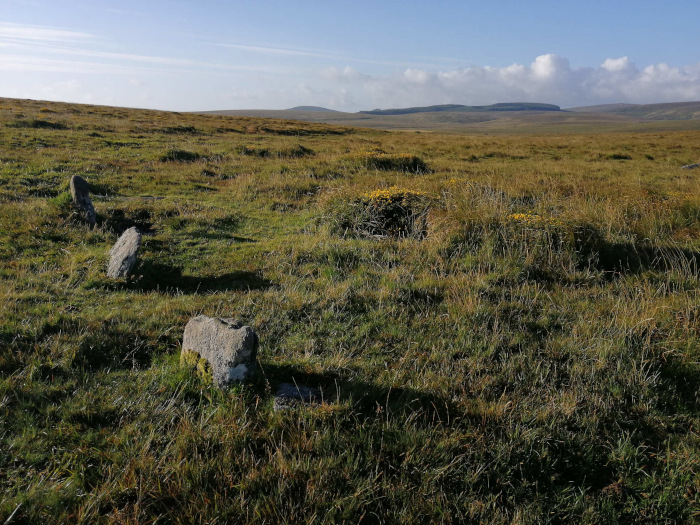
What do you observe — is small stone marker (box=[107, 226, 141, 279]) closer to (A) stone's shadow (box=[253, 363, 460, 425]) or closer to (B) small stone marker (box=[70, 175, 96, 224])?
(B) small stone marker (box=[70, 175, 96, 224])

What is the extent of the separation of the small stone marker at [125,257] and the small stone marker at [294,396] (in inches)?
162

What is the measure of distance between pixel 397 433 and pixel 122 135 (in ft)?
97.1

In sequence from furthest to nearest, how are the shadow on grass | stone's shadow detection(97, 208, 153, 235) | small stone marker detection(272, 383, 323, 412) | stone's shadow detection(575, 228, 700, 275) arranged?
stone's shadow detection(97, 208, 153, 235) < stone's shadow detection(575, 228, 700, 275) < small stone marker detection(272, 383, 323, 412) < the shadow on grass

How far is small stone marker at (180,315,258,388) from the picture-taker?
3865mm

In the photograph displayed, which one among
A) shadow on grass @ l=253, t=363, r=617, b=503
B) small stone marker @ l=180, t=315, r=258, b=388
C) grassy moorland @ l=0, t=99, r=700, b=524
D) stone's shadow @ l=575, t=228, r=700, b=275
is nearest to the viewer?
grassy moorland @ l=0, t=99, r=700, b=524

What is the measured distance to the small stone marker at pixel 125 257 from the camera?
6820 millimetres

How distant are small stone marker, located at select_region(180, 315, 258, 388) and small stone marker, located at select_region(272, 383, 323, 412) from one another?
0.36 m

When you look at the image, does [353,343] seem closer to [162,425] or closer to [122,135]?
[162,425]

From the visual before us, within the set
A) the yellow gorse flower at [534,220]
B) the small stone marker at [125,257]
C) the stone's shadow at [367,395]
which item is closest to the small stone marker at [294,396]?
the stone's shadow at [367,395]

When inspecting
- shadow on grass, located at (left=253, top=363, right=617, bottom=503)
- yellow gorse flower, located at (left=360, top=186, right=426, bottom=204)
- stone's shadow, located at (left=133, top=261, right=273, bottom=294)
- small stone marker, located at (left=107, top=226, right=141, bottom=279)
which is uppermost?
yellow gorse flower, located at (left=360, top=186, right=426, bottom=204)

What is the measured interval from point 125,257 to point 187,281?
97cm

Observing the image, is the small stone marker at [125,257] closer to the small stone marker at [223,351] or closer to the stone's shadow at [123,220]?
the stone's shadow at [123,220]

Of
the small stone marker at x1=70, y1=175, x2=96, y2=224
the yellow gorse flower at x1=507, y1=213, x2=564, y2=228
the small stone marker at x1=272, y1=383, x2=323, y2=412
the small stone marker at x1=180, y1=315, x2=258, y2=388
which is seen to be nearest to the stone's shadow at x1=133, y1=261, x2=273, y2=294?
the small stone marker at x1=180, y1=315, x2=258, y2=388

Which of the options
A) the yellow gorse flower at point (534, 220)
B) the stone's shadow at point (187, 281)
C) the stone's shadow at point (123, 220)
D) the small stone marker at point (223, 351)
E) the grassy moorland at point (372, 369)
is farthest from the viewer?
the stone's shadow at point (123, 220)
